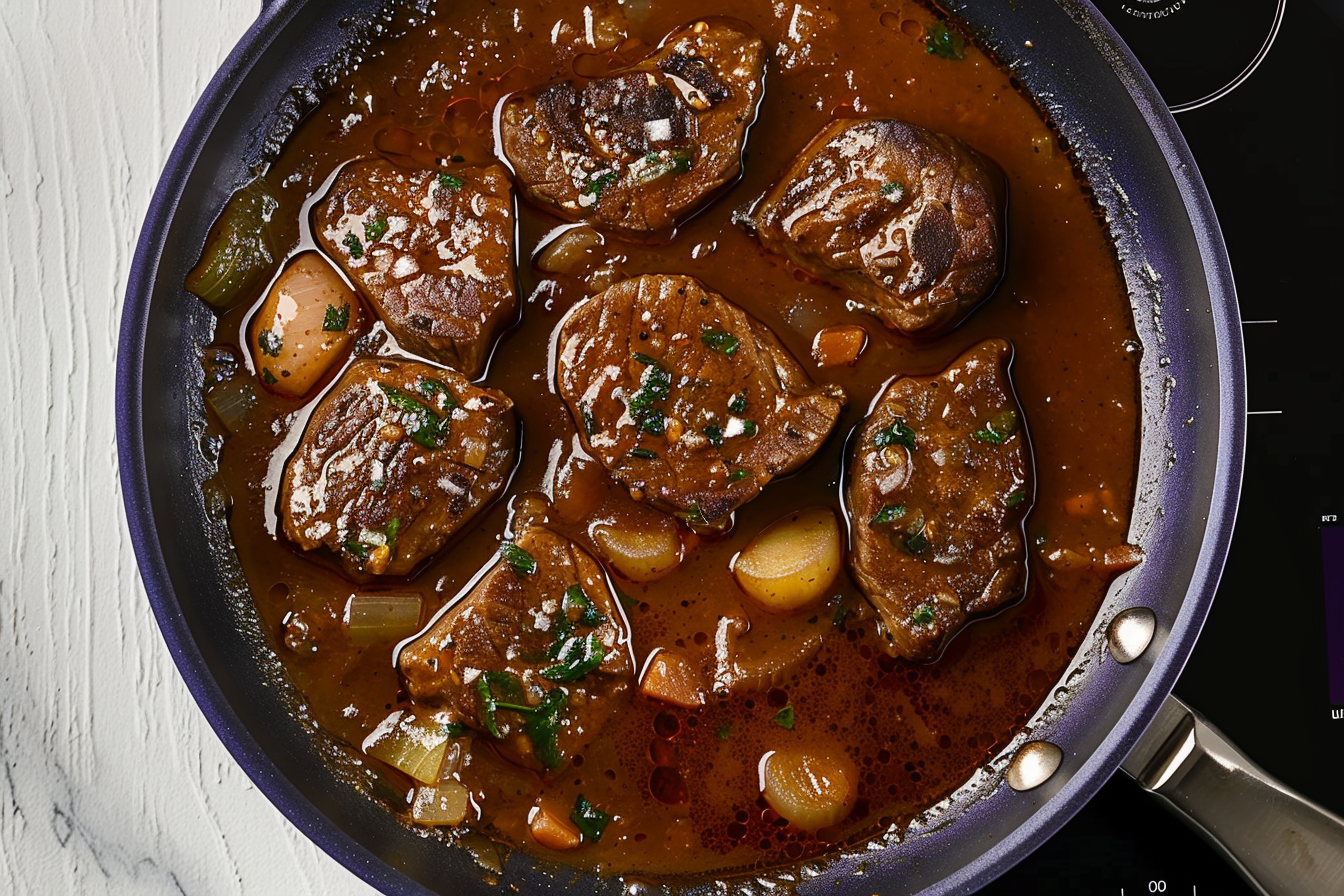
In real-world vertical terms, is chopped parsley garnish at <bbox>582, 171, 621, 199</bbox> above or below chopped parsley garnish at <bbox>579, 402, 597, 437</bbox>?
above

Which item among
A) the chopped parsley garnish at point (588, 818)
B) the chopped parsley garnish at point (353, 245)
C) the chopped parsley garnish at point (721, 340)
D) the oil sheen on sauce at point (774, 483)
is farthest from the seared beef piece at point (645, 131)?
the chopped parsley garnish at point (588, 818)

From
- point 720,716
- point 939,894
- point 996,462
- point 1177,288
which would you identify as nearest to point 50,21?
point 720,716

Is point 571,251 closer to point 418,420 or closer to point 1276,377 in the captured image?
point 418,420

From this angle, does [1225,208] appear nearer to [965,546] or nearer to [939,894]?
[965,546]

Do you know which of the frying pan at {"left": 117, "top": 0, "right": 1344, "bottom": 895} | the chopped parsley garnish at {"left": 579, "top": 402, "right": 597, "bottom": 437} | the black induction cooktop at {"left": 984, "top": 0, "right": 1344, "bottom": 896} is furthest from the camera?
the black induction cooktop at {"left": 984, "top": 0, "right": 1344, "bottom": 896}

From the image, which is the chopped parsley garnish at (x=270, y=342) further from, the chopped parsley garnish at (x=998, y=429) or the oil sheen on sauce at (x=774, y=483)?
the chopped parsley garnish at (x=998, y=429)

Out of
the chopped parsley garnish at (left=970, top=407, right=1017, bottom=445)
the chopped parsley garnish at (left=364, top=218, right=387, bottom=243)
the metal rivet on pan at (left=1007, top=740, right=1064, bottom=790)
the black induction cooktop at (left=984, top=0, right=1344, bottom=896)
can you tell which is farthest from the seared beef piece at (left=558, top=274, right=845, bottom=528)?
the black induction cooktop at (left=984, top=0, right=1344, bottom=896)

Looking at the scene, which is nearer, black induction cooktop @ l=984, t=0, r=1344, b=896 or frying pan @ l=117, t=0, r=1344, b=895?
frying pan @ l=117, t=0, r=1344, b=895

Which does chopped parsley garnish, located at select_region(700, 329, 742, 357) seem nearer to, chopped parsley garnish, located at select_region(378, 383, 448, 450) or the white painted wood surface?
chopped parsley garnish, located at select_region(378, 383, 448, 450)
